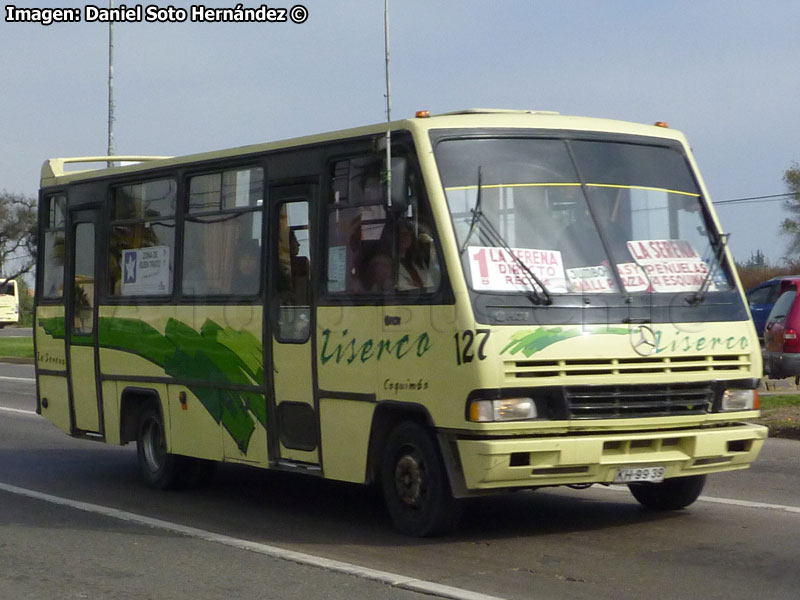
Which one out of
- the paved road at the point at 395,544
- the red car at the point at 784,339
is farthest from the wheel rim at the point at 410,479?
the red car at the point at 784,339

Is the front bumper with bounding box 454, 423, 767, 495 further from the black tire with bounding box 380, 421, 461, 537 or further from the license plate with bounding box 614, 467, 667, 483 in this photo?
the black tire with bounding box 380, 421, 461, 537

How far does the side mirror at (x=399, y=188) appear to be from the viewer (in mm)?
8750

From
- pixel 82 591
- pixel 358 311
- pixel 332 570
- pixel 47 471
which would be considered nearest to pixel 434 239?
pixel 358 311

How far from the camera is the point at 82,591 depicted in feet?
24.7

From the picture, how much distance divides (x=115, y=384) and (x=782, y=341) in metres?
10.6

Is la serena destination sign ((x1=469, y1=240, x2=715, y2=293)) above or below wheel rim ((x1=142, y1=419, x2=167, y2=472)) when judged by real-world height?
above

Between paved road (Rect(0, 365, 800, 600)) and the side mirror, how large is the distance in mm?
2168

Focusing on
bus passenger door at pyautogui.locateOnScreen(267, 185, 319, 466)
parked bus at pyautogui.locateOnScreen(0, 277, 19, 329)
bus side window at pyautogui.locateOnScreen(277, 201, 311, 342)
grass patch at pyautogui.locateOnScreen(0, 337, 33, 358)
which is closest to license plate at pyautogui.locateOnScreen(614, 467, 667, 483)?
bus passenger door at pyautogui.locateOnScreen(267, 185, 319, 466)

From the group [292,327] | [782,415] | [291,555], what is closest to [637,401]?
[291,555]

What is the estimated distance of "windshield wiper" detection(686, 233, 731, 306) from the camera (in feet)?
29.1

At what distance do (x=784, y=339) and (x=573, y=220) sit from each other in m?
11.3

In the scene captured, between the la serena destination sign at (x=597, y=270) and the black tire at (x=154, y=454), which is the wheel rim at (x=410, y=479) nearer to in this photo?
the la serena destination sign at (x=597, y=270)

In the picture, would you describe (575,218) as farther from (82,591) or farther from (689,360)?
(82,591)

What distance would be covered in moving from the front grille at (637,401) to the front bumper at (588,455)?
131 millimetres
